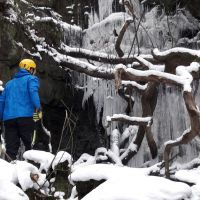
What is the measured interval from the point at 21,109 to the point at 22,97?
0.50 ft

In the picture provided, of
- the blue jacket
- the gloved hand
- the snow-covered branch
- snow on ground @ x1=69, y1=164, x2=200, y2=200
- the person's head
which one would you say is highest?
the person's head

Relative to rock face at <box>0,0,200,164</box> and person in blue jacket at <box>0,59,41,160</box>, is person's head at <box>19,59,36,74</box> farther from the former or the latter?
rock face at <box>0,0,200,164</box>

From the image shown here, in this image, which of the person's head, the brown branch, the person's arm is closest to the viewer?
the person's arm

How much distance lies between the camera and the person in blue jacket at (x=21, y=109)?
554 cm

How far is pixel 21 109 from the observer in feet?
18.2

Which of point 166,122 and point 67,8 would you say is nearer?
point 166,122

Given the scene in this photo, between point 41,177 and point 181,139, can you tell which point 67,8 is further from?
point 41,177

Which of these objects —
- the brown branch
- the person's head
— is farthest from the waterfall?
the person's head

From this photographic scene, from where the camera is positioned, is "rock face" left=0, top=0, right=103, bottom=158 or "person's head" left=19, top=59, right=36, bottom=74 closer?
"person's head" left=19, top=59, right=36, bottom=74

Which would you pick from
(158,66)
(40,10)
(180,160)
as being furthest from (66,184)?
(40,10)

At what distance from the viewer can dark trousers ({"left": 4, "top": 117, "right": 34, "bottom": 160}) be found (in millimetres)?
5545

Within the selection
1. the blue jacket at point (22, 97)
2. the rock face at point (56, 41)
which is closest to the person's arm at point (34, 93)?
the blue jacket at point (22, 97)

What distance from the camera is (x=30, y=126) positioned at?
561cm

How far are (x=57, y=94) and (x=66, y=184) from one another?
12.9ft
